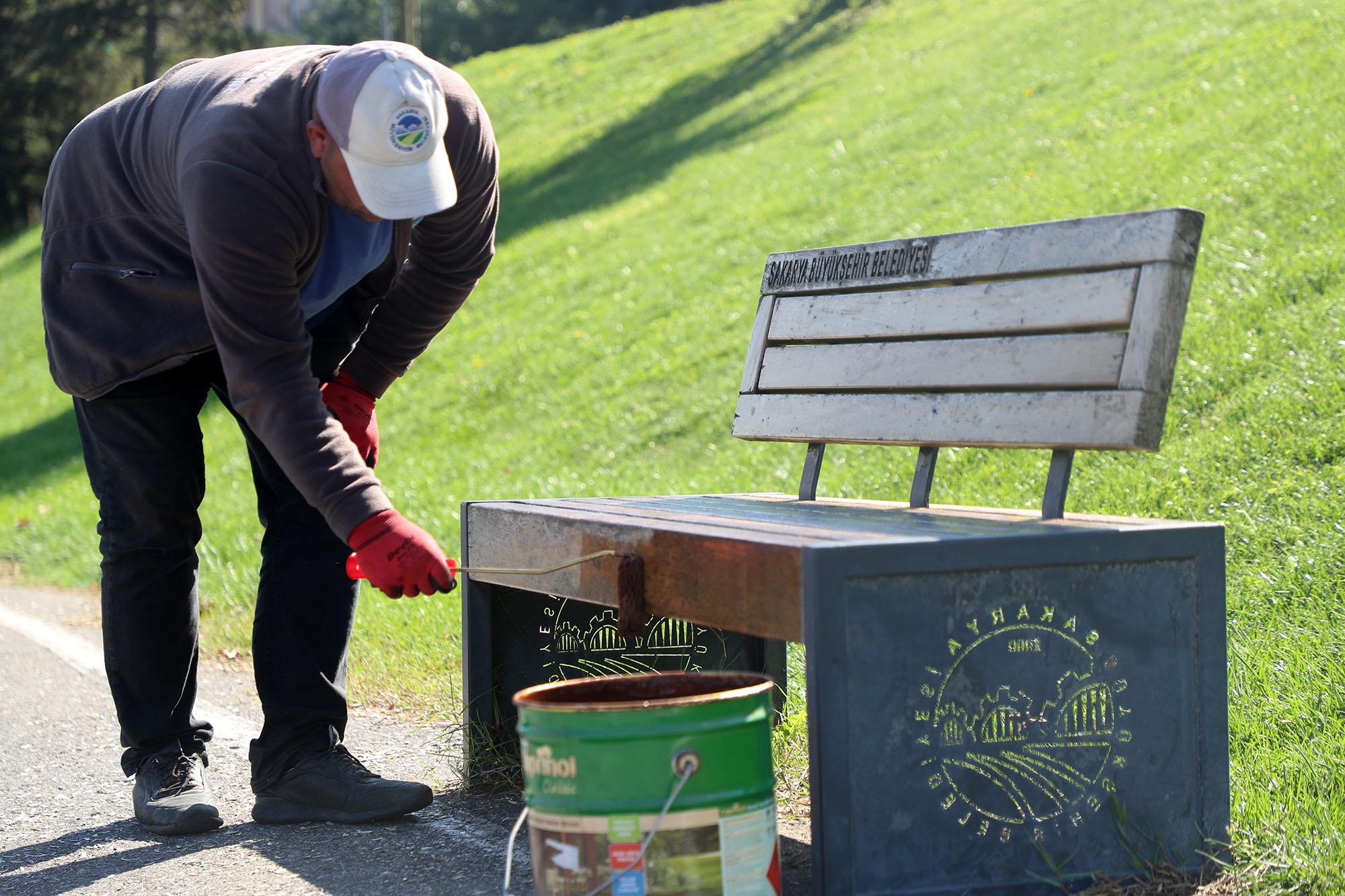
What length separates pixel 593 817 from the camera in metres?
1.94

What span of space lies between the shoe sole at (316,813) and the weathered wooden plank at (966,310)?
1.51 metres

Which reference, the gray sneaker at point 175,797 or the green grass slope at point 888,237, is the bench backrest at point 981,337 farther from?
the gray sneaker at point 175,797

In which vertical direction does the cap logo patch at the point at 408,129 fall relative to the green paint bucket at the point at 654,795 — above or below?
above

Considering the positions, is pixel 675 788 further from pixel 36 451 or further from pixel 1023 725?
pixel 36 451

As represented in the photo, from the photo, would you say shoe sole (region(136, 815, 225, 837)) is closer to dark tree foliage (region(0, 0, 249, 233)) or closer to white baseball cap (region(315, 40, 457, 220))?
white baseball cap (region(315, 40, 457, 220))

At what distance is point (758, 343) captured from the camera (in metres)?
3.56

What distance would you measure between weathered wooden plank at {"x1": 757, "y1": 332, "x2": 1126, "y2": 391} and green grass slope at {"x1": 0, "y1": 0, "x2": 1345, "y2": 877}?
875 millimetres

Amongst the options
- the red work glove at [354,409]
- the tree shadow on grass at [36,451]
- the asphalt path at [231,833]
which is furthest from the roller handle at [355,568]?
the tree shadow on grass at [36,451]

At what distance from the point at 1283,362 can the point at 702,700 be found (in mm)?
3735

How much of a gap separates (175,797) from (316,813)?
33 cm

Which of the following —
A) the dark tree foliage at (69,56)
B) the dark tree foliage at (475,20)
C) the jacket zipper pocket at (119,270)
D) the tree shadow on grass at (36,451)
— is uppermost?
the dark tree foliage at (475,20)

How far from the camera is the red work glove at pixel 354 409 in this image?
3109mm

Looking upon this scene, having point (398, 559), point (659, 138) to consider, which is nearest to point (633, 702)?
point (398, 559)

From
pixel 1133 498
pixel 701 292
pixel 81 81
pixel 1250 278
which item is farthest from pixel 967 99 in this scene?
pixel 81 81
